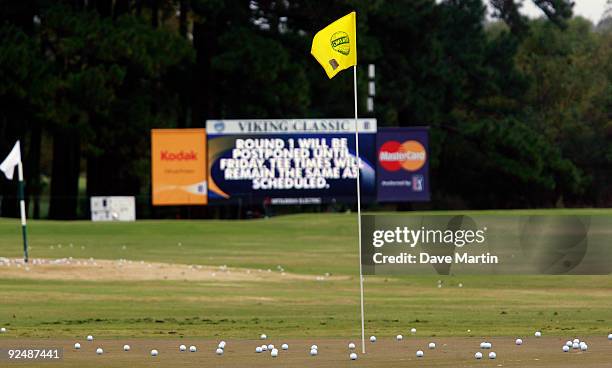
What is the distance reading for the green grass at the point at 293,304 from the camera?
2175 cm

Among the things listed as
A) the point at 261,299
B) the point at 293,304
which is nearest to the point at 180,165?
the point at 261,299

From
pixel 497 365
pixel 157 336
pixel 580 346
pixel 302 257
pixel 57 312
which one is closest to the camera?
pixel 497 365

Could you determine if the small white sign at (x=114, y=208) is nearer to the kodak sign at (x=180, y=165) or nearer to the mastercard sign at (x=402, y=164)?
the kodak sign at (x=180, y=165)

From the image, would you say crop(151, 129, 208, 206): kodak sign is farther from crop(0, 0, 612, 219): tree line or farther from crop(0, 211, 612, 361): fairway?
crop(0, 211, 612, 361): fairway

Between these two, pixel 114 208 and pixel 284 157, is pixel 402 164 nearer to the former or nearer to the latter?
pixel 284 157

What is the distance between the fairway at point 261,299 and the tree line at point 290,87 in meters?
19.4

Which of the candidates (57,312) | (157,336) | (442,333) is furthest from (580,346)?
(57,312)

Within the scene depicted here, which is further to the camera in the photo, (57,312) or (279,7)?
(279,7)

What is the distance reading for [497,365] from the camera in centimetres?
1554

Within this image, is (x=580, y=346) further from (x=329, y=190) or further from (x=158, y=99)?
(x=158, y=99)

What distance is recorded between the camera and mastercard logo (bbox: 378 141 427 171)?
61.8 m

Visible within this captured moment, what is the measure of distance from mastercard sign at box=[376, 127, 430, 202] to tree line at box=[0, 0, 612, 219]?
963 centimetres

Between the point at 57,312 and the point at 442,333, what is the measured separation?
25.4ft

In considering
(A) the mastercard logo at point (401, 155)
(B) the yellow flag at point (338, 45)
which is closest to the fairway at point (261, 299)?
(B) the yellow flag at point (338, 45)
